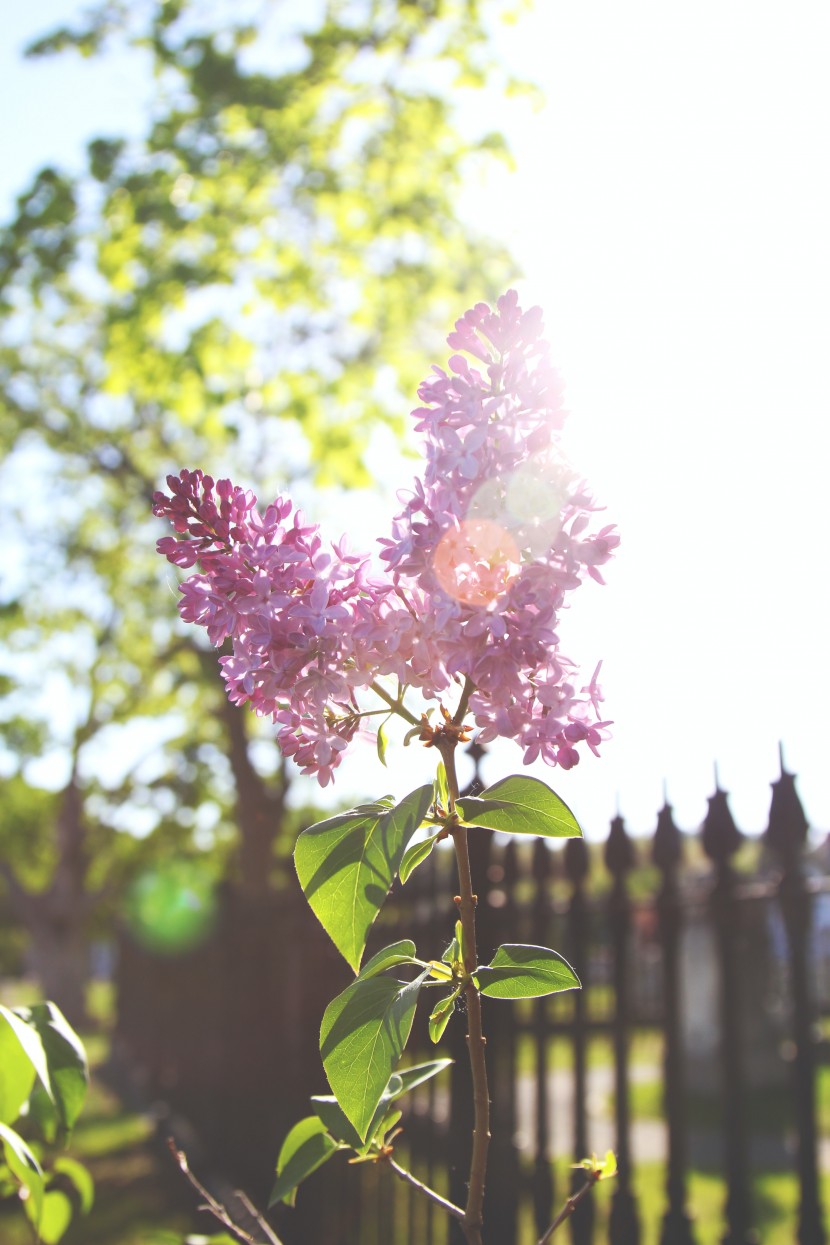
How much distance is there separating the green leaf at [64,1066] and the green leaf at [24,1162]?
93 millimetres

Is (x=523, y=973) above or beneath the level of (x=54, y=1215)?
above

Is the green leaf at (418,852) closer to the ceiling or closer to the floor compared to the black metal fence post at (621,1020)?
closer to the ceiling

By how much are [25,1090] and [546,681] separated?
34.2 inches

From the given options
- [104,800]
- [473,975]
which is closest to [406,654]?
[473,975]

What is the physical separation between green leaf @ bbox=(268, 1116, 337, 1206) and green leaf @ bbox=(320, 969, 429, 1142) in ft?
0.96

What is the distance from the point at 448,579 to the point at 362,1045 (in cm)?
46

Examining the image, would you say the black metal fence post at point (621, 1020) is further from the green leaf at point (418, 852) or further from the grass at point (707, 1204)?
the grass at point (707, 1204)

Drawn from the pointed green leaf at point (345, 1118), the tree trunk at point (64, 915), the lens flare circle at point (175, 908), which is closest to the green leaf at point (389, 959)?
the pointed green leaf at point (345, 1118)

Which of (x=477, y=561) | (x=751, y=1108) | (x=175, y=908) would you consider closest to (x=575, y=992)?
(x=477, y=561)

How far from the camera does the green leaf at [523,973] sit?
A: 1.12 metres

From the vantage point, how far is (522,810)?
1099mm

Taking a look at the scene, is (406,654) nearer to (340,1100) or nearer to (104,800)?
(340,1100)

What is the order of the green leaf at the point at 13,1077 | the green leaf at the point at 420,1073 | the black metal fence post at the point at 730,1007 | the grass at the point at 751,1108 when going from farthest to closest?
1. the grass at the point at 751,1108
2. the black metal fence post at the point at 730,1007
3. the green leaf at the point at 13,1077
4. the green leaf at the point at 420,1073

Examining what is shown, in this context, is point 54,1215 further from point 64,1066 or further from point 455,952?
point 455,952
